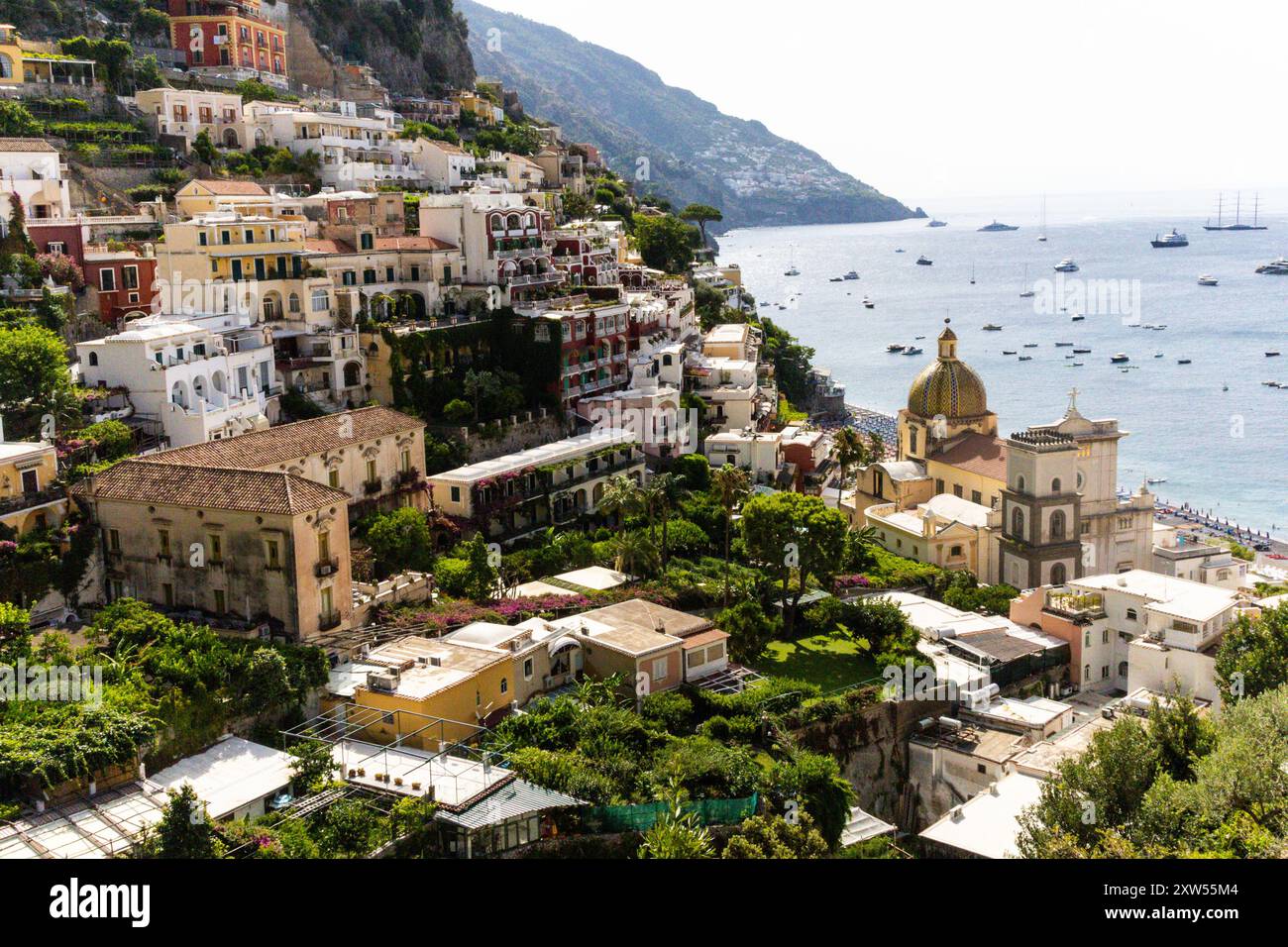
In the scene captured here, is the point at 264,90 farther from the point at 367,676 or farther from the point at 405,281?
the point at 367,676

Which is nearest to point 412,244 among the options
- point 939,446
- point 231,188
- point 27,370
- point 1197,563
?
point 231,188

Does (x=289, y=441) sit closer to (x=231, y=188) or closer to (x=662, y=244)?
(x=231, y=188)

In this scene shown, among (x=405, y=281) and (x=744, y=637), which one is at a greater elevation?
(x=405, y=281)

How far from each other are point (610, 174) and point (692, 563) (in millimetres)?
60094

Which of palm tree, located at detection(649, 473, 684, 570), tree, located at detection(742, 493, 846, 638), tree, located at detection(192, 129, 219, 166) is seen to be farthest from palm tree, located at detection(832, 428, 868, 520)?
tree, located at detection(192, 129, 219, 166)

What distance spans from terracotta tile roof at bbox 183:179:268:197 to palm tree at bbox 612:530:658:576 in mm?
23215

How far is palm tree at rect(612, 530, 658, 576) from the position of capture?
35.6m

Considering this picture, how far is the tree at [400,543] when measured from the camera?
107 feet

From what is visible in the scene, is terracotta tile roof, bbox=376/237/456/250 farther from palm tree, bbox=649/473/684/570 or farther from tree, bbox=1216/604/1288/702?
tree, bbox=1216/604/1288/702

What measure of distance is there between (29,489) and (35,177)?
22263 mm

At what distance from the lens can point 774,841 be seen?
21266mm

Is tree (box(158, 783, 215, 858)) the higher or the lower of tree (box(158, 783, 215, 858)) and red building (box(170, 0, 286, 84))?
the lower
